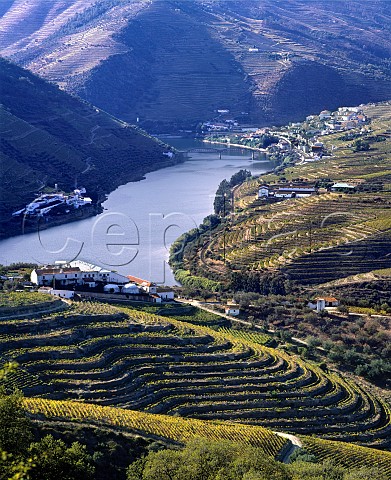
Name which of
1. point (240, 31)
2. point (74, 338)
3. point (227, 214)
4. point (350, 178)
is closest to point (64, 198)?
point (227, 214)

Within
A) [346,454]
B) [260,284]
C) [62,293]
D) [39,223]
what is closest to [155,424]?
[346,454]

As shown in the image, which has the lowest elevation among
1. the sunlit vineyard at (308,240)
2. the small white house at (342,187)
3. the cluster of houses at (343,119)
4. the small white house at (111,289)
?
the small white house at (111,289)

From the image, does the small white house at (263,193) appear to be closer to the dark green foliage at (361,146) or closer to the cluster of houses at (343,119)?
the dark green foliage at (361,146)

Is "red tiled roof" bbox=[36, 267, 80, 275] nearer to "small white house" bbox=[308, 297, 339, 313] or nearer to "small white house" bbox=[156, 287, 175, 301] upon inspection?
"small white house" bbox=[156, 287, 175, 301]

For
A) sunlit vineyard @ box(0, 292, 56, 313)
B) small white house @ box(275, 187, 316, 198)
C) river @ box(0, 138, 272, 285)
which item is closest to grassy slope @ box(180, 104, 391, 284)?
small white house @ box(275, 187, 316, 198)

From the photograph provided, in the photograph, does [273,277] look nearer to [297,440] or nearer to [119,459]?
[297,440]

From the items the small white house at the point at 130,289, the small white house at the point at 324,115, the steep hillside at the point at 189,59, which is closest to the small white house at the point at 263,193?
the small white house at the point at 130,289

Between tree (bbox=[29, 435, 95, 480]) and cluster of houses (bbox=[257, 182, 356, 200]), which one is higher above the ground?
cluster of houses (bbox=[257, 182, 356, 200])
